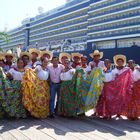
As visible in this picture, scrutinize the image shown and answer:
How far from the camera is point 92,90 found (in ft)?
19.5

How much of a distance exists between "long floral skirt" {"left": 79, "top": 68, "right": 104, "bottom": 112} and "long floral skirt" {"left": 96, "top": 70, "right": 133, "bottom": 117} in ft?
0.53

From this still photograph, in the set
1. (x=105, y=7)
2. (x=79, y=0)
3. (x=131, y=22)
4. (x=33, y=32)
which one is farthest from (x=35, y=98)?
(x=33, y=32)

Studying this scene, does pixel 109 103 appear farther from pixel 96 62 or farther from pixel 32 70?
pixel 32 70

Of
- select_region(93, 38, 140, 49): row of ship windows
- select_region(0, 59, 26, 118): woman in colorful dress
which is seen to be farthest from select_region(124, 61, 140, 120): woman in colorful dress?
select_region(93, 38, 140, 49): row of ship windows

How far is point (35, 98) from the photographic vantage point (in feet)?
18.9

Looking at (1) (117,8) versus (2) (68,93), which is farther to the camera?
(1) (117,8)

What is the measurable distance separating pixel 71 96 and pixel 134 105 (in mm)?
1277

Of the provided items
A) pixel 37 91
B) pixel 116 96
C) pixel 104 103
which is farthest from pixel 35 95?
pixel 116 96

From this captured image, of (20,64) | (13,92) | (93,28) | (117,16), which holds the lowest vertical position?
(13,92)

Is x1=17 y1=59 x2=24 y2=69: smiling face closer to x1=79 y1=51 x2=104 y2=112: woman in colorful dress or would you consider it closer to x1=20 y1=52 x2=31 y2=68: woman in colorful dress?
x1=20 y1=52 x2=31 y2=68: woman in colorful dress

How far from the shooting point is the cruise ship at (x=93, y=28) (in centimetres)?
3747

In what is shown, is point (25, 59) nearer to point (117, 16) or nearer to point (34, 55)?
point (34, 55)

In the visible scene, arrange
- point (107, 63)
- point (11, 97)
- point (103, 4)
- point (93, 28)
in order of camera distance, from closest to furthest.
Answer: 1. point (11, 97)
2. point (107, 63)
3. point (103, 4)
4. point (93, 28)

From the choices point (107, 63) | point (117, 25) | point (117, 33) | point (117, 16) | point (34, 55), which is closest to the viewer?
point (107, 63)
